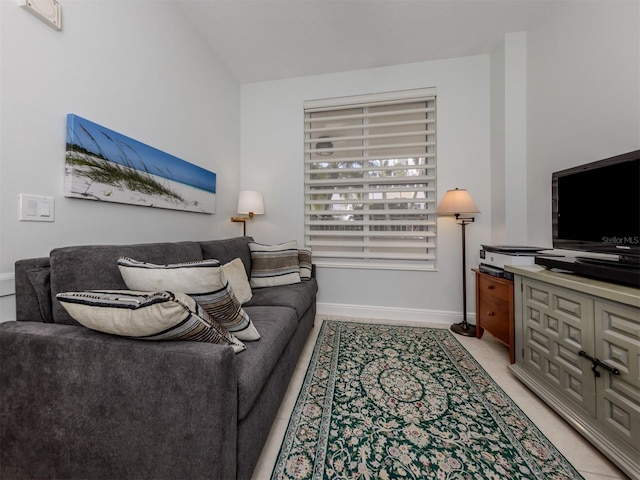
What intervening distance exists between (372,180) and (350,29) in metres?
1.38

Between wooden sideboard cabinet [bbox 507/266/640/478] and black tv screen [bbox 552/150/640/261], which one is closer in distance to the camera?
wooden sideboard cabinet [bbox 507/266/640/478]

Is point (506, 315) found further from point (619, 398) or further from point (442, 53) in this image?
point (442, 53)

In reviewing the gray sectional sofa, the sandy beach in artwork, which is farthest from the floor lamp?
the sandy beach in artwork

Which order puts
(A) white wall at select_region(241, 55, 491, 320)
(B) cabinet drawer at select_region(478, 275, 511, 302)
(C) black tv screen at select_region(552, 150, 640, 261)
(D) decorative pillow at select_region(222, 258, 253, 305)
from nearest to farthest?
(C) black tv screen at select_region(552, 150, 640, 261) → (D) decorative pillow at select_region(222, 258, 253, 305) → (B) cabinet drawer at select_region(478, 275, 511, 302) → (A) white wall at select_region(241, 55, 491, 320)

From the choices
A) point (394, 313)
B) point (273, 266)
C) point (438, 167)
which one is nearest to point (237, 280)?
point (273, 266)

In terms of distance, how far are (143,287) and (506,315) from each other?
2.32m

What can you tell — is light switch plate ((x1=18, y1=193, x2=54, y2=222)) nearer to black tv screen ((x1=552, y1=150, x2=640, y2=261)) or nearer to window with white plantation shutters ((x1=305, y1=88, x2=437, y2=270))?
window with white plantation shutters ((x1=305, y1=88, x2=437, y2=270))

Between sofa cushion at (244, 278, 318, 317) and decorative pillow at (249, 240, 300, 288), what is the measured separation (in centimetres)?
8

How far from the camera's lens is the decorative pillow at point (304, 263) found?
97.7 inches

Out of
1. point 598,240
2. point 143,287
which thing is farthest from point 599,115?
point 143,287

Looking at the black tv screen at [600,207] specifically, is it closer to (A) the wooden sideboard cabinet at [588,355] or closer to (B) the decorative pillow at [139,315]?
(A) the wooden sideboard cabinet at [588,355]

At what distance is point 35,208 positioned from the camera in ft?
3.87

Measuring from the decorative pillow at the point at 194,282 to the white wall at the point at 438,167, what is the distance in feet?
6.45

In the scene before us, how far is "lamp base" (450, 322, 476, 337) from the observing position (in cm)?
235
